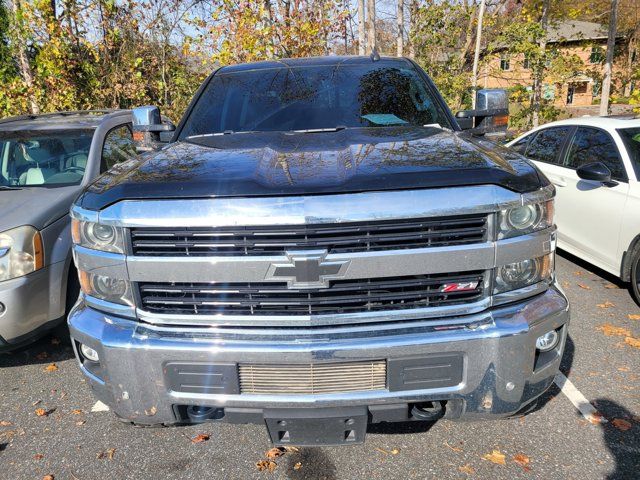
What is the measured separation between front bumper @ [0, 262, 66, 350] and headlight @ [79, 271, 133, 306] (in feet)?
4.69

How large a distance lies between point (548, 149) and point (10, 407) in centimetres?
609

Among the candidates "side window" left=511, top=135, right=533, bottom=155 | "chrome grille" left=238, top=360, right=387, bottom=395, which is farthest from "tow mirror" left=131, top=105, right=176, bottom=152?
"side window" left=511, top=135, right=533, bottom=155

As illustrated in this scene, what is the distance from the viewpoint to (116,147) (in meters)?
5.00

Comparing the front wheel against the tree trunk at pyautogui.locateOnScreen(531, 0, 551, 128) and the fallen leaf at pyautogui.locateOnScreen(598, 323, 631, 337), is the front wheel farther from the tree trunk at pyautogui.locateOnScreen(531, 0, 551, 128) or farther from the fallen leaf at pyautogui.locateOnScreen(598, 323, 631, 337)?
the tree trunk at pyautogui.locateOnScreen(531, 0, 551, 128)

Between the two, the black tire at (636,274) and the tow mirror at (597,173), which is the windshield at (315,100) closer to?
the tow mirror at (597,173)

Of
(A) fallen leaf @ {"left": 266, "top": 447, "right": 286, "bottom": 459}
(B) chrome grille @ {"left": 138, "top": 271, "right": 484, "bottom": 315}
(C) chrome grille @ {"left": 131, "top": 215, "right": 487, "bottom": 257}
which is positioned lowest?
(A) fallen leaf @ {"left": 266, "top": 447, "right": 286, "bottom": 459}

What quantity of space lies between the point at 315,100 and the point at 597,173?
302 centimetres

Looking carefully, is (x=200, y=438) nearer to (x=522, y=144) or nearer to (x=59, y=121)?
(x=59, y=121)

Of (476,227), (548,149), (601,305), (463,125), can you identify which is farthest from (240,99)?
(548,149)

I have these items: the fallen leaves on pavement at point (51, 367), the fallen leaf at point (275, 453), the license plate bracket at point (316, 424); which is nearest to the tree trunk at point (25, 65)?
the fallen leaves on pavement at point (51, 367)

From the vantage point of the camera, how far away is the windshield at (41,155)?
4.53m

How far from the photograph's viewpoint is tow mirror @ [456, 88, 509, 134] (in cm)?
346

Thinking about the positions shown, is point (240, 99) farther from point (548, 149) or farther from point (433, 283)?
point (548, 149)

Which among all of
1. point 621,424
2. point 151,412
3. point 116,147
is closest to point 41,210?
point 116,147
